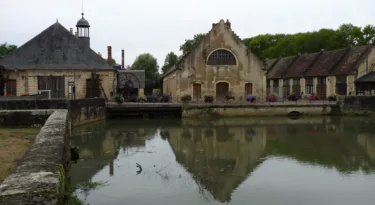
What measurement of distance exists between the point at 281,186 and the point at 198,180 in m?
2.09

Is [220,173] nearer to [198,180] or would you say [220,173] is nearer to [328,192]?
[198,180]

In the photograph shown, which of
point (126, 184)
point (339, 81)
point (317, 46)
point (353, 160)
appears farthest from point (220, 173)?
point (317, 46)

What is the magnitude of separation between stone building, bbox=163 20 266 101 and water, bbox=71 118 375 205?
450 inches

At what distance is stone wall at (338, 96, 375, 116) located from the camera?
2845cm

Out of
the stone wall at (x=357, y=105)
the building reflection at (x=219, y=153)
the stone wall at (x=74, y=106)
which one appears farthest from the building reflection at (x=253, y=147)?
the stone wall at (x=74, y=106)

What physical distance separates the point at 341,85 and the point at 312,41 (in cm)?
2392

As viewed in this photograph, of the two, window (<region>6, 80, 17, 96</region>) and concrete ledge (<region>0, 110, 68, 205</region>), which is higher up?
window (<region>6, 80, 17, 96</region>)

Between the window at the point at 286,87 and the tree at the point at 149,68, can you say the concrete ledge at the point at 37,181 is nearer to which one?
the window at the point at 286,87

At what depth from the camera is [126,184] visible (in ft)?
29.8

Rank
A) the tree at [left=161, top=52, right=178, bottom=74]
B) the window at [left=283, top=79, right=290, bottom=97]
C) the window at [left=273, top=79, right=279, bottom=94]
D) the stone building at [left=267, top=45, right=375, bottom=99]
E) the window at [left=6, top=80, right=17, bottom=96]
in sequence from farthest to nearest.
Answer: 1. the tree at [left=161, top=52, right=178, bottom=74]
2. the window at [left=273, top=79, right=279, bottom=94]
3. the window at [left=283, top=79, right=290, bottom=97]
4. the stone building at [left=267, top=45, right=375, bottom=99]
5. the window at [left=6, top=80, right=17, bottom=96]

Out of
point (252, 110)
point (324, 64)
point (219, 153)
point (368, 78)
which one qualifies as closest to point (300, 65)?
point (324, 64)

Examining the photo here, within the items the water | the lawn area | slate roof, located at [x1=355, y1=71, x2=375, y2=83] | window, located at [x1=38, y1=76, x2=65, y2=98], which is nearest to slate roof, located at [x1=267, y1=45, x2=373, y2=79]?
slate roof, located at [x1=355, y1=71, x2=375, y2=83]

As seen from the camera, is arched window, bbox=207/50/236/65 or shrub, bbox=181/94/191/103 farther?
arched window, bbox=207/50/236/65

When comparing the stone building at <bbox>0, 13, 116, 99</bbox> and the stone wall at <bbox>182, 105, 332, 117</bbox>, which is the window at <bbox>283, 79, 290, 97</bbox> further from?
the stone building at <bbox>0, 13, 116, 99</bbox>
